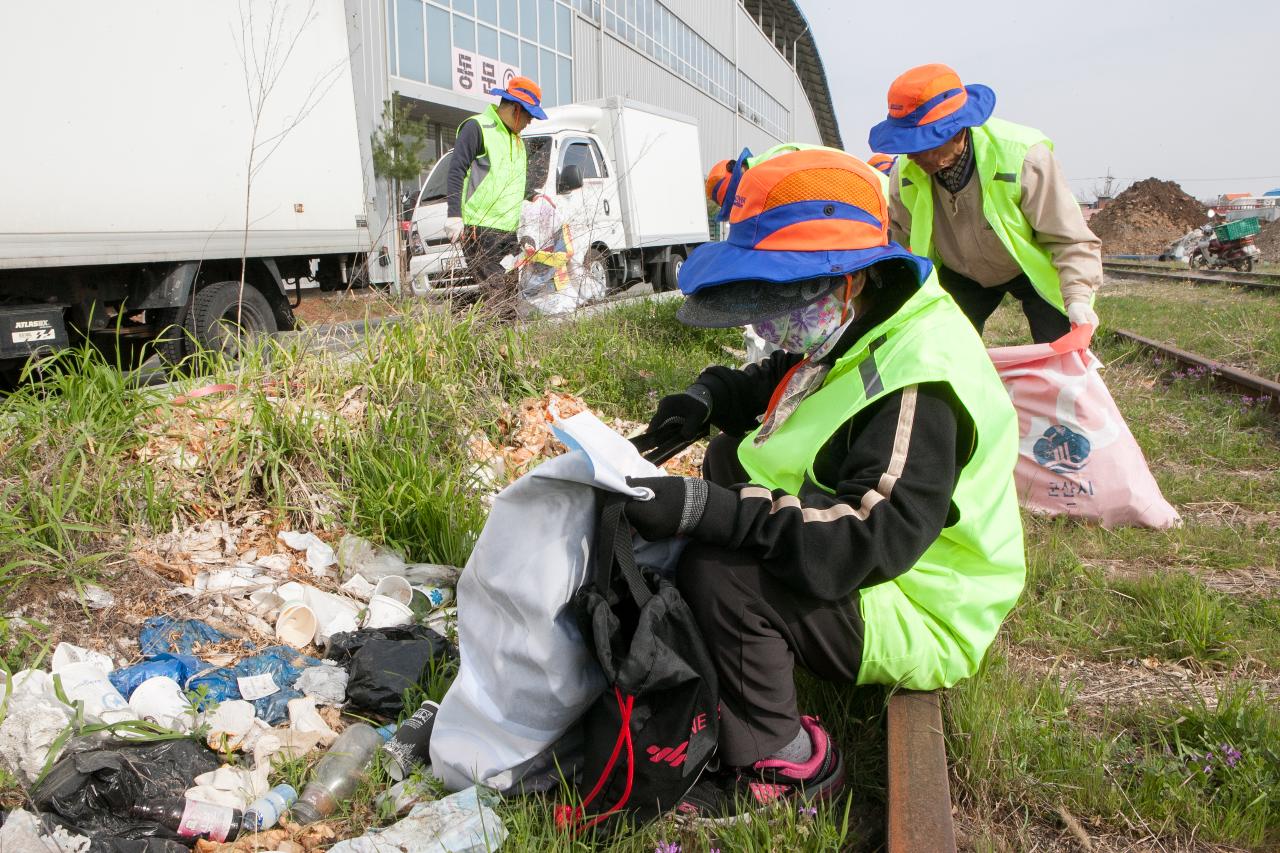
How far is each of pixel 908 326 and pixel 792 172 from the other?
1.34 ft

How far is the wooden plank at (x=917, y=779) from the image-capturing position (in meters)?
1.68

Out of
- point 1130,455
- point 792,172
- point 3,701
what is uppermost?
point 792,172

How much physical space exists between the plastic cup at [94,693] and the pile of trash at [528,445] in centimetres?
160

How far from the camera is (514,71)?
20.2m

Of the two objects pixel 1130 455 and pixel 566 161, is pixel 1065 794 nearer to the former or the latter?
pixel 1130 455

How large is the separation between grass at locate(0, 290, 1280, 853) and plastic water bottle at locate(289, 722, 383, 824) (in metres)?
0.05

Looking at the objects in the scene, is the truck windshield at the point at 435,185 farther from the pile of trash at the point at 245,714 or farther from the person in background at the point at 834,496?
the person in background at the point at 834,496

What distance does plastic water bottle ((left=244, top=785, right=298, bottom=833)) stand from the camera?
1972mm

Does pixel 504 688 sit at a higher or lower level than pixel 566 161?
lower

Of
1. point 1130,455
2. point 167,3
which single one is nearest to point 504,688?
point 1130,455

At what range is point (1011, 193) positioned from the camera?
3.62 metres

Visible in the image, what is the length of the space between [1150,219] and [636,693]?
42.3 meters

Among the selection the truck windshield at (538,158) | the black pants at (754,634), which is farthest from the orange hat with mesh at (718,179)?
the truck windshield at (538,158)

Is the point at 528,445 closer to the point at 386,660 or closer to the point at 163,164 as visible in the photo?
the point at 386,660
